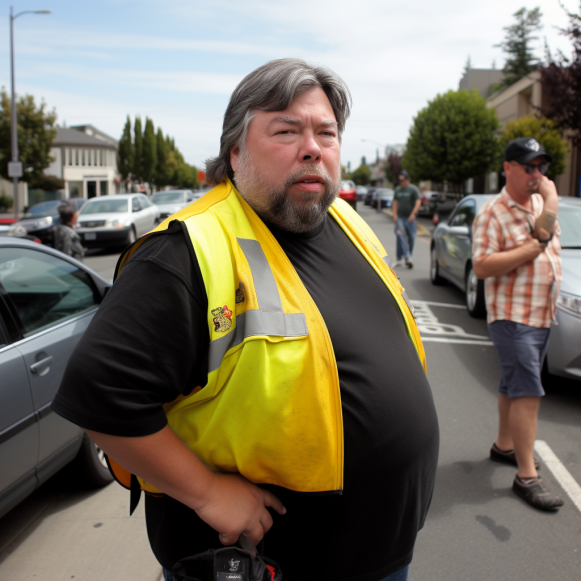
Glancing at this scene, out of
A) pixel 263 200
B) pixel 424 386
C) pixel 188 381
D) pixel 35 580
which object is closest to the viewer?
pixel 188 381

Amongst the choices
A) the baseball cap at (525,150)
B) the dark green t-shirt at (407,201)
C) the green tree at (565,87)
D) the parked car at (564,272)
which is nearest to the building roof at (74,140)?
the green tree at (565,87)

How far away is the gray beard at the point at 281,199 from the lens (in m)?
1.52

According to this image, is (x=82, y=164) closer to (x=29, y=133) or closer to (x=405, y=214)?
(x=29, y=133)

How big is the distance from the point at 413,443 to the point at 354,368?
1.01 ft

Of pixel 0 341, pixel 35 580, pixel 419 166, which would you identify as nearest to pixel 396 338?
pixel 0 341

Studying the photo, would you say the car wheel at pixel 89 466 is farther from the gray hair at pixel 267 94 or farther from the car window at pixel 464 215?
the car window at pixel 464 215

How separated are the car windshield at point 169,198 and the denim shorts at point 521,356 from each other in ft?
72.1

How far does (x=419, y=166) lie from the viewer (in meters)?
34.8

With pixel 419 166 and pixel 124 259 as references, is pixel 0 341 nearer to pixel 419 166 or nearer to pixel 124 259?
pixel 124 259

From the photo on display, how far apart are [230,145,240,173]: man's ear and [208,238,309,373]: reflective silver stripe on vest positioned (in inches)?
14.2

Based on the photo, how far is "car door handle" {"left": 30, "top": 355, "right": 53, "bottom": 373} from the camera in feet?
9.10

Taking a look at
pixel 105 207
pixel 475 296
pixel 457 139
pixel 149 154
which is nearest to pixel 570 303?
pixel 475 296

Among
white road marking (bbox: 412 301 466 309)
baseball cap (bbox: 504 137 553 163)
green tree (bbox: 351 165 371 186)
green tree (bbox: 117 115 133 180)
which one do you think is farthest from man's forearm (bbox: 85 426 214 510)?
green tree (bbox: 351 165 371 186)

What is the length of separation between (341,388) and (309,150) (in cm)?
62
